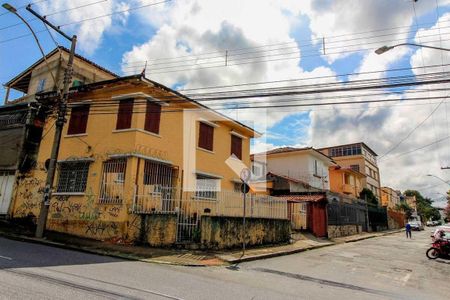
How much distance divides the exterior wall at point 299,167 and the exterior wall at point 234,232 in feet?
50.9

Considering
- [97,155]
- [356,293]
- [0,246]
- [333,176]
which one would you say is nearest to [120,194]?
[97,155]

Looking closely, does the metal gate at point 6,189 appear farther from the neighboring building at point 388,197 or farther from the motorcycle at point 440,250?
the neighboring building at point 388,197

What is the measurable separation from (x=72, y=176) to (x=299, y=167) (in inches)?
849

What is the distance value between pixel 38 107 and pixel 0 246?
9.54 meters

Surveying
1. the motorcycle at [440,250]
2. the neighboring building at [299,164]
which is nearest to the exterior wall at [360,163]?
the neighboring building at [299,164]

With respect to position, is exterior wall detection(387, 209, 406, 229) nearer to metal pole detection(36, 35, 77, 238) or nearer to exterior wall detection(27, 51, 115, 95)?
exterior wall detection(27, 51, 115, 95)

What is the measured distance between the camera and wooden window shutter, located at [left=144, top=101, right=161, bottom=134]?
15.1 metres

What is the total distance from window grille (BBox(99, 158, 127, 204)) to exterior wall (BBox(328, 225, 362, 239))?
1538 centimetres

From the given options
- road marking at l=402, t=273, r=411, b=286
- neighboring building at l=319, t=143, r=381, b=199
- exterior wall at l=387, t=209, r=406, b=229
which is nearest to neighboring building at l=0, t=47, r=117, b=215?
road marking at l=402, t=273, r=411, b=286

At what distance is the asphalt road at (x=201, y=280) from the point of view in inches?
229

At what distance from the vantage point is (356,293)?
24.8 feet

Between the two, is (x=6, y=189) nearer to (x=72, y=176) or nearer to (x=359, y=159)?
(x=72, y=176)

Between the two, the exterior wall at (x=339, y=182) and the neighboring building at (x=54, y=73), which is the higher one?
the neighboring building at (x=54, y=73)

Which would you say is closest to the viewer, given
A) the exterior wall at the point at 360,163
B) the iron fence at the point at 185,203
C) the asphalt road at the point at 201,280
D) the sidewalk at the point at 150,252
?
the asphalt road at the point at 201,280
